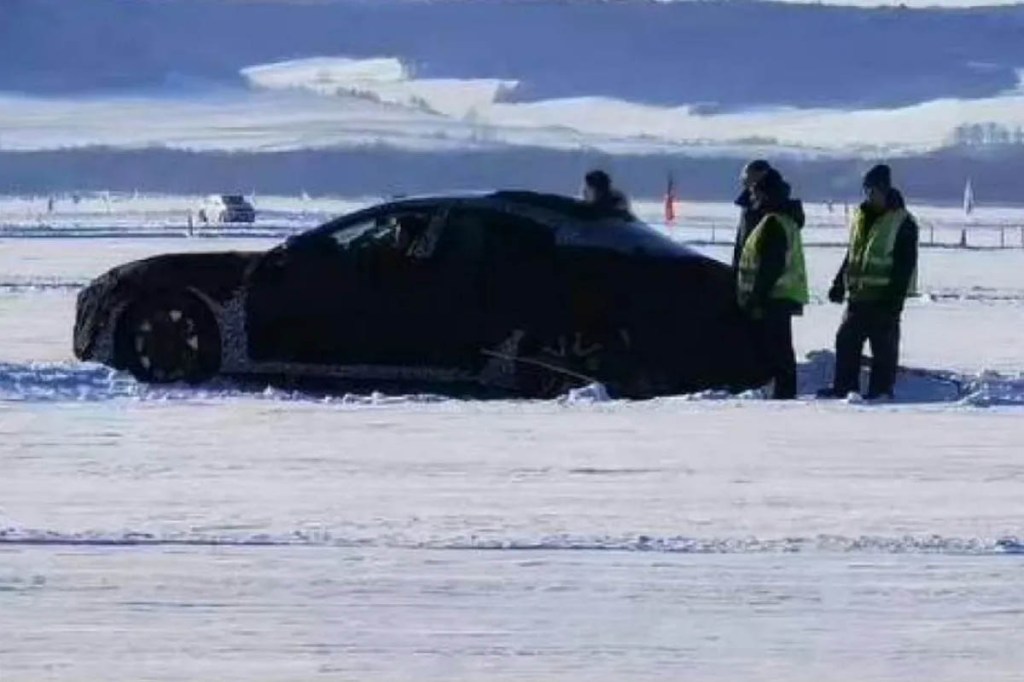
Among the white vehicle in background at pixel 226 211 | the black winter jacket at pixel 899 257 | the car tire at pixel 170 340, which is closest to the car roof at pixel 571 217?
the car tire at pixel 170 340

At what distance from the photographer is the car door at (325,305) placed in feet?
55.0

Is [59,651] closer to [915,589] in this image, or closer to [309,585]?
[309,585]

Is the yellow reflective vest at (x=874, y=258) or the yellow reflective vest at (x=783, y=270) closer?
the yellow reflective vest at (x=783, y=270)

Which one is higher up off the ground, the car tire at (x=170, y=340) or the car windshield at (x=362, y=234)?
the car windshield at (x=362, y=234)

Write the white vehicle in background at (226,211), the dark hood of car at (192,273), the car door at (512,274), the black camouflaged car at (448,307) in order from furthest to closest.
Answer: the white vehicle in background at (226,211) → the dark hood of car at (192,273) → the car door at (512,274) → the black camouflaged car at (448,307)

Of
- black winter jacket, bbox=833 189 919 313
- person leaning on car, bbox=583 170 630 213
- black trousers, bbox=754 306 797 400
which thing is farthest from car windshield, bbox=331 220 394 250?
black winter jacket, bbox=833 189 919 313

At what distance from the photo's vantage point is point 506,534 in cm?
1055

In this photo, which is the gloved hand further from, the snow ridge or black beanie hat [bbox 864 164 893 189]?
the snow ridge

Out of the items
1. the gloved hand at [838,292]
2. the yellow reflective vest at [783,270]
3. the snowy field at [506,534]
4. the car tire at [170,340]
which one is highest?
the yellow reflective vest at [783,270]

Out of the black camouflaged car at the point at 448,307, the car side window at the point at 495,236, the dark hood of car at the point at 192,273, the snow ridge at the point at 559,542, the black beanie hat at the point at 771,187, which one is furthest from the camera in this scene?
the black beanie hat at the point at 771,187

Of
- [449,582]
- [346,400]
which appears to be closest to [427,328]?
[346,400]

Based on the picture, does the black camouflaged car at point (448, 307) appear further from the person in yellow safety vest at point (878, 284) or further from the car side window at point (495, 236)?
the person in yellow safety vest at point (878, 284)

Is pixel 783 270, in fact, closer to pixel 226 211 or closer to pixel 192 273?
pixel 192 273

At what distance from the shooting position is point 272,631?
324 inches
